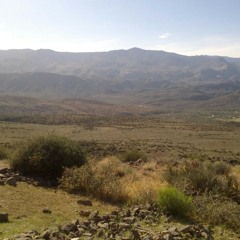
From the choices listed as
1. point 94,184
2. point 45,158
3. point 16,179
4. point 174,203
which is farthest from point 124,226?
point 45,158

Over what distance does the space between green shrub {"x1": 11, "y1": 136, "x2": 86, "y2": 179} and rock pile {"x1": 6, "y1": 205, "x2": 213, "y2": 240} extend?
5.20 m

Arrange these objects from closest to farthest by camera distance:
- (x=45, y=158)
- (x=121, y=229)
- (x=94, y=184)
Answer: (x=121, y=229) → (x=94, y=184) → (x=45, y=158)

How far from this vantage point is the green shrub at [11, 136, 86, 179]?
14.0 meters

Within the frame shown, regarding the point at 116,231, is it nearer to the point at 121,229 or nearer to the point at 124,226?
the point at 121,229

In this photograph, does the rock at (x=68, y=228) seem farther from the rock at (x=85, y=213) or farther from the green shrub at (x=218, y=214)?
the green shrub at (x=218, y=214)

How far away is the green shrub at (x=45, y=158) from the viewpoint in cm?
1397

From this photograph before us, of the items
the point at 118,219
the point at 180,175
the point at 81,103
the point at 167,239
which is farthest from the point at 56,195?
the point at 81,103

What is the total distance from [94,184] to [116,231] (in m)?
4.28

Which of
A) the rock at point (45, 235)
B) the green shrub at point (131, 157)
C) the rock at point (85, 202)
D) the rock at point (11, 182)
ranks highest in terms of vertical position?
the rock at point (45, 235)

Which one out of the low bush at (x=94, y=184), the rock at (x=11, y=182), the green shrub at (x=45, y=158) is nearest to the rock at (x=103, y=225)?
the low bush at (x=94, y=184)

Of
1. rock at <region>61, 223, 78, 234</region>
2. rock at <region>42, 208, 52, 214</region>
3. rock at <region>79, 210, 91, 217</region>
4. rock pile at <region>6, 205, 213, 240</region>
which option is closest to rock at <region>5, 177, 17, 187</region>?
rock at <region>42, 208, 52, 214</region>

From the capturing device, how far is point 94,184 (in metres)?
12.1

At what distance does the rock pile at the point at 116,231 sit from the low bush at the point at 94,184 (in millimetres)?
2514

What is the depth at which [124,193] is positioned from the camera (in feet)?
38.8
